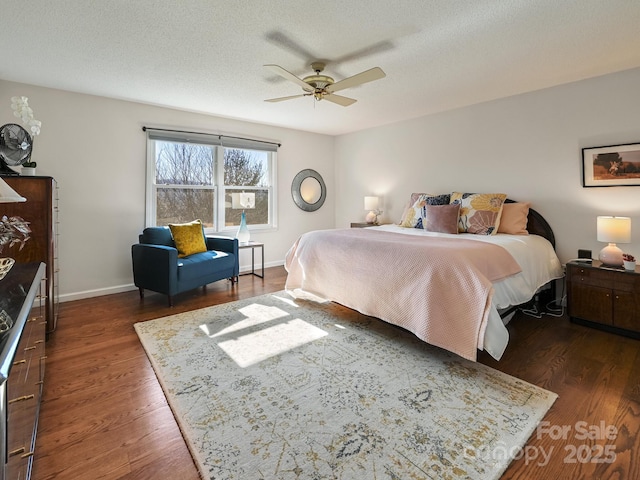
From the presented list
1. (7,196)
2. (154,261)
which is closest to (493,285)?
(7,196)

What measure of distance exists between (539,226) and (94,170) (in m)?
5.09

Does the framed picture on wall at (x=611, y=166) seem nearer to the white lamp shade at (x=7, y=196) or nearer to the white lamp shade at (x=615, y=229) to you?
the white lamp shade at (x=615, y=229)

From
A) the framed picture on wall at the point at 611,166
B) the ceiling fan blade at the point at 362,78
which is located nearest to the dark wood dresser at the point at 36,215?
the ceiling fan blade at the point at 362,78

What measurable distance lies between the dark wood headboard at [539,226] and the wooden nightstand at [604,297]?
51cm

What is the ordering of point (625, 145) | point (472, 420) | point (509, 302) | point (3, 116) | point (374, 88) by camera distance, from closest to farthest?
point (472, 420), point (509, 302), point (625, 145), point (3, 116), point (374, 88)

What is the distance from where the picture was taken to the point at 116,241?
12.7ft

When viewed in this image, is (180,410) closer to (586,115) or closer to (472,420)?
(472,420)

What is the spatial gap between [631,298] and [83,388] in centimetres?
405

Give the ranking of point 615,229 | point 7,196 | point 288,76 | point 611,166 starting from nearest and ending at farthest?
point 7,196 → point 288,76 → point 615,229 → point 611,166

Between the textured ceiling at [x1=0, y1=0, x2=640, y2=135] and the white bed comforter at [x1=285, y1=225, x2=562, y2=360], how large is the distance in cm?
160

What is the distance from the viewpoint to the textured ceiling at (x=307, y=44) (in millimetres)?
2027

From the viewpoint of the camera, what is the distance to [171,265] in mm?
3252

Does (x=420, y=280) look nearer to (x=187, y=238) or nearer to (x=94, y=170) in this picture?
(x=187, y=238)

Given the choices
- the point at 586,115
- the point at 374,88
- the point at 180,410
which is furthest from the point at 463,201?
the point at 180,410
